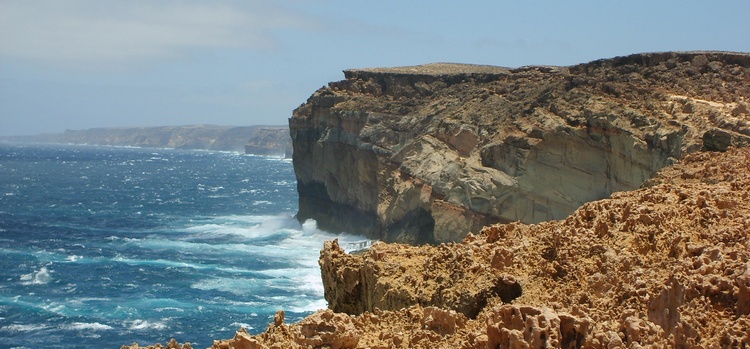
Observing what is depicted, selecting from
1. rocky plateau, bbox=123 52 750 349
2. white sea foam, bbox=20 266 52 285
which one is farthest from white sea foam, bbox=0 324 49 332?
rocky plateau, bbox=123 52 750 349

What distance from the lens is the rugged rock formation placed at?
28.1 ft

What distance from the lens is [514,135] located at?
41.8 metres

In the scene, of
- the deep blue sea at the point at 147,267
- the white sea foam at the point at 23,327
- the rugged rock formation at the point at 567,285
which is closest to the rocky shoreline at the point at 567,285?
the rugged rock formation at the point at 567,285

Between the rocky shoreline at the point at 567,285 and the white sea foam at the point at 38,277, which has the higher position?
A: the rocky shoreline at the point at 567,285

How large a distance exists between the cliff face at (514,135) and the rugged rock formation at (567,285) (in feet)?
46.6

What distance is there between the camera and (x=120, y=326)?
3600cm

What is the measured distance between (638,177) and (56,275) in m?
34.5

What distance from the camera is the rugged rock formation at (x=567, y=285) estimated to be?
8562 millimetres

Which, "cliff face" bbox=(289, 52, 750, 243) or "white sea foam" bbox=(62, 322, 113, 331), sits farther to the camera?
"white sea foam" bbox=(62, 322, 113, 331)

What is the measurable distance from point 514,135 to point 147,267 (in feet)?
82.7

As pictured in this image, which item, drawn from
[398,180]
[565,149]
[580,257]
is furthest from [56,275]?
[580,257]

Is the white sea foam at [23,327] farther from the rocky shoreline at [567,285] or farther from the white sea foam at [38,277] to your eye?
the rocky shoreline at [567,285]

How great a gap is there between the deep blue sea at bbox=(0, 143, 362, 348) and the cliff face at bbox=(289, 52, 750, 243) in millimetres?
7167

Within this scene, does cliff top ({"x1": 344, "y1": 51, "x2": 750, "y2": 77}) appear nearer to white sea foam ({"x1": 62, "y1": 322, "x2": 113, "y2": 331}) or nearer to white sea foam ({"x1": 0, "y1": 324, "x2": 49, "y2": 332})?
white sea foam ({"x1": 62, "y1": 322, "x2": 113, "y2": 331})
